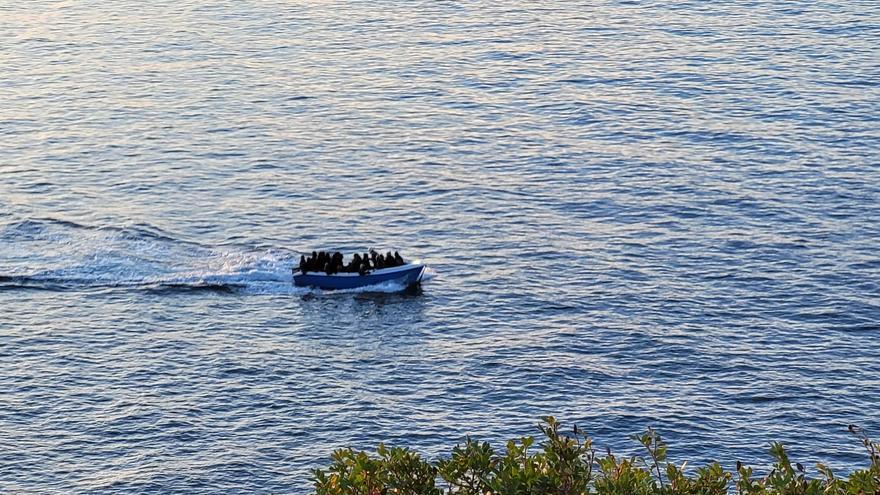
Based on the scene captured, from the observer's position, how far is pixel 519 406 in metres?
56.2

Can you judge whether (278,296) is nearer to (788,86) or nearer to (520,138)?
(520,138)

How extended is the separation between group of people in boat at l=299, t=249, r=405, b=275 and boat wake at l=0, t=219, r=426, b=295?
1.10 m

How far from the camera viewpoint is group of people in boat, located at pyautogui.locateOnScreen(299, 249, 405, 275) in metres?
70.0

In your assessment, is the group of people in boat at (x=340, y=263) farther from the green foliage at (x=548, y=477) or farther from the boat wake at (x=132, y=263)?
the green foliage at (x=548, y=477)

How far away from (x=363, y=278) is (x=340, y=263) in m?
1.48

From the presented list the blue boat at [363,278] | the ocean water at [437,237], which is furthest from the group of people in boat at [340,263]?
the ocean water at [437,237]

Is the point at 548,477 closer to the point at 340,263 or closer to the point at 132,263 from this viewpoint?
the point at 340,263

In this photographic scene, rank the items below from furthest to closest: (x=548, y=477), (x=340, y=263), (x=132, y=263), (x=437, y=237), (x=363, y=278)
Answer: (x=437, y=237) < (x=132, y=263) < (x=340, y=263) < (x=363, y=278) < (x=548, y=477)

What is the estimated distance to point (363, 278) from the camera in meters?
70.2

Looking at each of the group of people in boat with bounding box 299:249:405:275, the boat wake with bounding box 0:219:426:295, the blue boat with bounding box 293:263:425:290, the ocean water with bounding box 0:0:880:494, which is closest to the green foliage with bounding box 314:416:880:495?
the ocean water with bounding box 0:0:880:494

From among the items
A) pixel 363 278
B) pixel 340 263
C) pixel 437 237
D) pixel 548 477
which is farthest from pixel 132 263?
pixel 548 477

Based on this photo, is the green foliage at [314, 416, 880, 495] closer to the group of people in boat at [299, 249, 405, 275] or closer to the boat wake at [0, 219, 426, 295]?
the boat wake at [0, 219, 426, 295]

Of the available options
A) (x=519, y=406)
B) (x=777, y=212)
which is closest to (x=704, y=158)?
(x=777, y=212)

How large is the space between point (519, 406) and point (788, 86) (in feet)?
187
